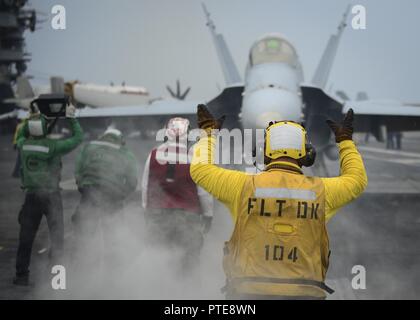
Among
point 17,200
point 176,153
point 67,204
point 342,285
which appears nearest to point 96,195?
point 176,153

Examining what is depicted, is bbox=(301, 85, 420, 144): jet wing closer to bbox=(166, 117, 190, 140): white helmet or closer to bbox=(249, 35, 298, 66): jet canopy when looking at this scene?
bbox=(249, 35, 298, 66): jet canopy

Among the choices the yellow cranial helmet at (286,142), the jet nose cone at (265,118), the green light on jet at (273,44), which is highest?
the green light on jet at (273,44)

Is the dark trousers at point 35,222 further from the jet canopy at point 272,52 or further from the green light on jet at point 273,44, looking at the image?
the green light on jet at point 273,44

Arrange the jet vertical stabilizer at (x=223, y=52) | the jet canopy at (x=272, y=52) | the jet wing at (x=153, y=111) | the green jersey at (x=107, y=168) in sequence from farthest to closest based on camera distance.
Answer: the jet vertical stabilizer at (x=223, y=52) → the jet wing at (x=153, y=111) → the jet canopy at (x=272, y=52) → the green jersey at (x=107, y=168)

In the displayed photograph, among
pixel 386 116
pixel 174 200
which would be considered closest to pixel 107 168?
pixel 174 200

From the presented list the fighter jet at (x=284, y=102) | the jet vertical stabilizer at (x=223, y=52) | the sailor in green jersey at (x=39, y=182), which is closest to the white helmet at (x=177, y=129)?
the sailor in green jersey at (x=39, y=182)

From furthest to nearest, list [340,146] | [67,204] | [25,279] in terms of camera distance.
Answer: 1. [67,204]
2. [25,279]
3. [340,146]

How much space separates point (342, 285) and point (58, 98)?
3.95m

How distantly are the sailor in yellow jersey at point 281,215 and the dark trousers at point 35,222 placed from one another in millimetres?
3550

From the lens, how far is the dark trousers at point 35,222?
5.95 m

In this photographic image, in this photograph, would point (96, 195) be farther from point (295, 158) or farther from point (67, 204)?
point (67, 204)

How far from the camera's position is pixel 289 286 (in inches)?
117

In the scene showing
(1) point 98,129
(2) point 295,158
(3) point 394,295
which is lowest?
(3) point 394,295

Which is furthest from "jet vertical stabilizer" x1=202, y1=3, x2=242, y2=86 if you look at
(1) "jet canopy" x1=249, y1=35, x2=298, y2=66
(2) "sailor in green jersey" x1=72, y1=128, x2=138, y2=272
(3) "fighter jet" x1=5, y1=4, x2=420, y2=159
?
(2) "sailor in green jersey" x1=72, y1=128, x2=138, y2=272
